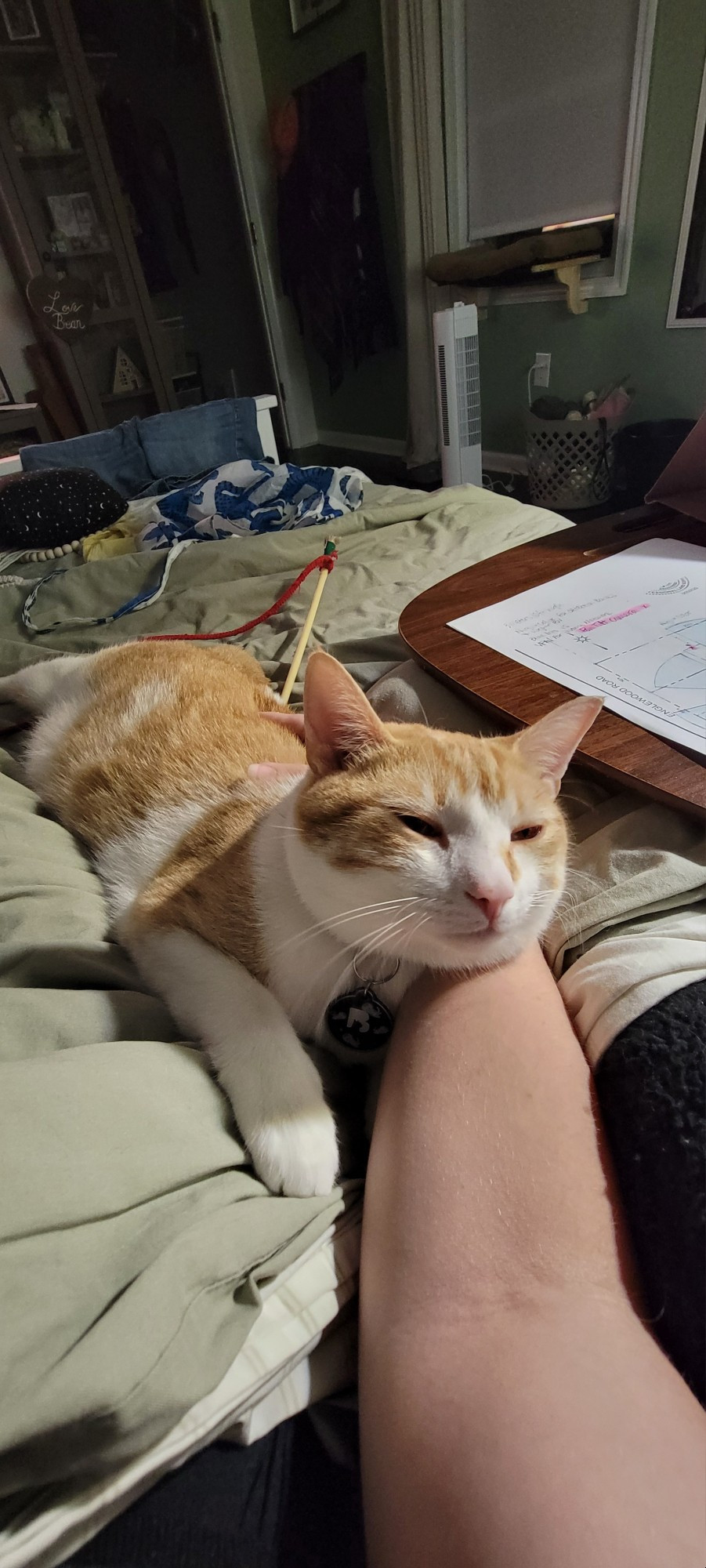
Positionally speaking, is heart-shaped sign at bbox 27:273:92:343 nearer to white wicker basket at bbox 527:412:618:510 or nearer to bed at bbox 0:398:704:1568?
white wicker basket at bbox 527:412:618:510

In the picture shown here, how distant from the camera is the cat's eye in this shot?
1.82ft

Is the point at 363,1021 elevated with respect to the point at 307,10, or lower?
lower

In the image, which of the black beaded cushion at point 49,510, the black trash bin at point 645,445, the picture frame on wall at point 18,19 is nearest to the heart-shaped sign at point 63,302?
the picture frame on wall at point 18,19

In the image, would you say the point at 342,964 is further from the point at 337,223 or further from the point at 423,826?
the point at 337,223

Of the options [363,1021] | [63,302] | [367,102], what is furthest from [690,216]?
[63,302]

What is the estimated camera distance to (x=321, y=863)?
0.59 m

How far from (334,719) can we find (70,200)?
12.6ft

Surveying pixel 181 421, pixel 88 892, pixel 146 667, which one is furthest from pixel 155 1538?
pixel 181 421

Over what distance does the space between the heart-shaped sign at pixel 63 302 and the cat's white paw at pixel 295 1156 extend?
3.91 m

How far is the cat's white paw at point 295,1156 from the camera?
48 cm

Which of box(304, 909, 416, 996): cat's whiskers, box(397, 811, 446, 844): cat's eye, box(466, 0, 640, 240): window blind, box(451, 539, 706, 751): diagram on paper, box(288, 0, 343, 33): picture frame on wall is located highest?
box(288, 0, 343, 33): picture frame on wall

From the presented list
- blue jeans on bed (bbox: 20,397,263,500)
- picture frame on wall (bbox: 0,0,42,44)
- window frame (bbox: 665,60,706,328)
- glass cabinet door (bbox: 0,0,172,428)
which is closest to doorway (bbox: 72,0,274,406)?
glass cabinet door (bbox: 0,0,172,428)

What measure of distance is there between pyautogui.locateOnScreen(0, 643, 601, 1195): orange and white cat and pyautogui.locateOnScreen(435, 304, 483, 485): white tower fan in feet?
6.72

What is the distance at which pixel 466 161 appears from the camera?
8.87 feet
